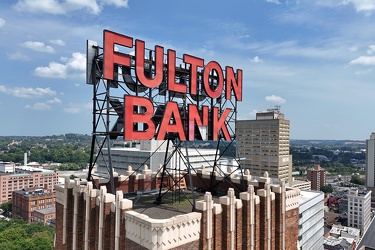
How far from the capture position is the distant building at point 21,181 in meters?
163

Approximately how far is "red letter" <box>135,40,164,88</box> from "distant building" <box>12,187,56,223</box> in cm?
12831

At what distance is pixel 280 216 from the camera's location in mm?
21500

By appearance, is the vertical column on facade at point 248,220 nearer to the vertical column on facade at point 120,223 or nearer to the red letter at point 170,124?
the red letter at point 170,124

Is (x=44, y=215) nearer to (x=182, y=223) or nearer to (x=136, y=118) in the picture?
(x=136, y=118)

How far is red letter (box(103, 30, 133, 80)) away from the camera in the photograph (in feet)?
58.0

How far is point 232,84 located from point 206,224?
1425 centimetres

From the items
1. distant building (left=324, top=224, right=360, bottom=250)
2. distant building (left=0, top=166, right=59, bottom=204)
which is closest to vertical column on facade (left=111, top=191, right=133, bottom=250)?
distant building (left=324, top=224, right=360, bottom=250)

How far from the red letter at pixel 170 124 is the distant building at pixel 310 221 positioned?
220 feet

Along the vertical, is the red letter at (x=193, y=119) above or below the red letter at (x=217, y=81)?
below

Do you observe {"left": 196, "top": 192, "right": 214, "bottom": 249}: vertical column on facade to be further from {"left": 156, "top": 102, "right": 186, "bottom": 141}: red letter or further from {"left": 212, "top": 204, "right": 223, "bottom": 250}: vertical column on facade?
{"left": 156, "top": 102, "right": 186, "bottom": 141}: red letter

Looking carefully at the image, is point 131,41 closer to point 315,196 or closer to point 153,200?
point 153,200

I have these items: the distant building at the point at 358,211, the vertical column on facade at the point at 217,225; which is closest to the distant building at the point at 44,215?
the vertical column on facade at the point at 217,225

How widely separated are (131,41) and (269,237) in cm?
1739

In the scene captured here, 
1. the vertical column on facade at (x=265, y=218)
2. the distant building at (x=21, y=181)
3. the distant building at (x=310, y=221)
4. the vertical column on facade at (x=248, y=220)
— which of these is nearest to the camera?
the vertical column on facade at (x=248, y=220)
